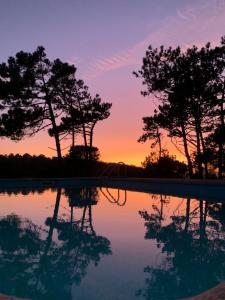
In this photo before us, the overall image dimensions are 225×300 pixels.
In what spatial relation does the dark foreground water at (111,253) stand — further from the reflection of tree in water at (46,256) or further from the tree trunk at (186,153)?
the tree trunk at (186,153)

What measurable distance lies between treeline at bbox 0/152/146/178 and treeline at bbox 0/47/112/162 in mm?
890

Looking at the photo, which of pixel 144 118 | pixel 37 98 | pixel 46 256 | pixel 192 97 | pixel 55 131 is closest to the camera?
pixel 46 256

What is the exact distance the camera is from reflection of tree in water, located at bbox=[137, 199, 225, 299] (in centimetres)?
468

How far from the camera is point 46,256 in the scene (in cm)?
618

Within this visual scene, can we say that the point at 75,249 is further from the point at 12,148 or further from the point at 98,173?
the point at 12,148

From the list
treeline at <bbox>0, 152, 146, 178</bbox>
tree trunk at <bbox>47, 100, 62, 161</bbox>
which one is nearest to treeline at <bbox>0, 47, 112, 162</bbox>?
tree trunk at <bbox>47, 100, 62, 161</bbox>

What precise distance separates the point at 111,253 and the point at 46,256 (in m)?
1.10

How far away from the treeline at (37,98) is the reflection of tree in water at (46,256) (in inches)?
565

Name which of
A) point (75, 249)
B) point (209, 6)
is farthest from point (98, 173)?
point (75, 249)

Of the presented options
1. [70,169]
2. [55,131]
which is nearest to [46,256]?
[55,131]

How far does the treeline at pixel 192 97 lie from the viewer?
762 inches

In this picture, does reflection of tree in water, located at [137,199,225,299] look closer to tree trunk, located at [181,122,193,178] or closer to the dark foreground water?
the dark foreground water

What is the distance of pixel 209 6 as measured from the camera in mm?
14977

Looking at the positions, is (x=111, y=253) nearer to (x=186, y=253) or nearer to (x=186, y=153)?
(x=186, y=253)
